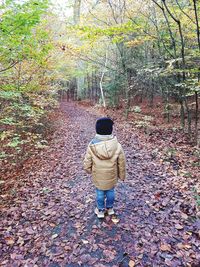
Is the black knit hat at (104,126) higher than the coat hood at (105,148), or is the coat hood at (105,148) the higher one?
the black knit hat at (104,126)

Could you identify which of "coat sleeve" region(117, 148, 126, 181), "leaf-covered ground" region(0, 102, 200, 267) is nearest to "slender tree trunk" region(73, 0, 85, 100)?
"leaf-covered ground" region(0, 102, 200, 267)

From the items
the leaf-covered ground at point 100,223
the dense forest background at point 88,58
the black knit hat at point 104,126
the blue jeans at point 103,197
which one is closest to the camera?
the leaf-covered ground at point 100,223

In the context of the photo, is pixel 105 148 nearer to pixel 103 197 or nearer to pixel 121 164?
pixel 121 164

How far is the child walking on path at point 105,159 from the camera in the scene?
4.52 m

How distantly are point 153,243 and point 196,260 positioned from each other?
2.37 ft

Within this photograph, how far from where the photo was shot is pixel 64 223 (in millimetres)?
5012

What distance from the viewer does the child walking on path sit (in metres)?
4.52

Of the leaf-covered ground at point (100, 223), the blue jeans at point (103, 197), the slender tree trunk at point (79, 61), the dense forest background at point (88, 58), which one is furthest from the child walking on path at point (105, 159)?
the slender tree trunk at point (79, 61)

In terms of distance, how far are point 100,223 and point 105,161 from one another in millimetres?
1303

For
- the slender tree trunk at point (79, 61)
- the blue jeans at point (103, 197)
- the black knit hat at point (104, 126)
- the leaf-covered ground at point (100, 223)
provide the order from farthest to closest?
the slender tree trunk at point (79, 61) < the blue jeans at point (103, 197) < the black knit hat at point (104, 126) < the leaf-covered ground at point (100, 223)

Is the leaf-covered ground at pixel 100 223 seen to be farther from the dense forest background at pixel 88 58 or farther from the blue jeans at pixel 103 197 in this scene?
the dense forest background at pixel 88 58

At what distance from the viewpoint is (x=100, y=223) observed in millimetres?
4805

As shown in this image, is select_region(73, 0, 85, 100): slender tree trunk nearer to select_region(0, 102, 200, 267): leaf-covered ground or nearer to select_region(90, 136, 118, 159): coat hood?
select_region(0, 102, 200, 267): leaf-covered ground

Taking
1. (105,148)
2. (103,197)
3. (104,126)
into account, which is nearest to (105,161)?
(105,148)
